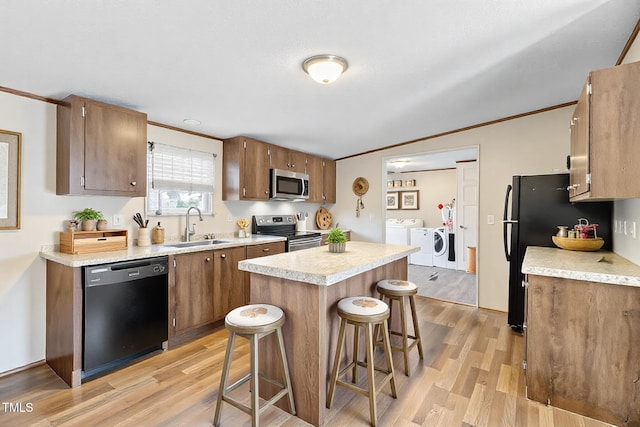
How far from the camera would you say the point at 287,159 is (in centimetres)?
452

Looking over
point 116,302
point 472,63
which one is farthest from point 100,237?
point 472,63

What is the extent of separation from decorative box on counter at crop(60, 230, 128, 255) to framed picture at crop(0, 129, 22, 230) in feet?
1.07

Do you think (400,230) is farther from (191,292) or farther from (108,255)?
(108,255)

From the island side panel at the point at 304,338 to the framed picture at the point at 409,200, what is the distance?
5.79 meters

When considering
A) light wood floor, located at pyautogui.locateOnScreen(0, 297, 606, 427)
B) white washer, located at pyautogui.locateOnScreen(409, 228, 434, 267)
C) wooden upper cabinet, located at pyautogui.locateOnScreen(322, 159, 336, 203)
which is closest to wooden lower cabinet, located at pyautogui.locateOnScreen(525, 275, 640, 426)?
light wood floor, located at pyautogui.locateOnScreen(0, 297, 606, 427)

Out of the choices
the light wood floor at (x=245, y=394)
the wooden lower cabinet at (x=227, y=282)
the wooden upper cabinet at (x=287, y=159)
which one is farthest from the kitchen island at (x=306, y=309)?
the wooden upper cabinet at (x=287, y=159)

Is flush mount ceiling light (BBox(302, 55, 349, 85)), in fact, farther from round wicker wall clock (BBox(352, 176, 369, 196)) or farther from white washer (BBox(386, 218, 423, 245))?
white washer (BBox(386, 218, 423, 245))

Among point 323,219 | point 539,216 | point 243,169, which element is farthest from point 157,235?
point 539,216

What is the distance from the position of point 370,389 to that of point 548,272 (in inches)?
51.9

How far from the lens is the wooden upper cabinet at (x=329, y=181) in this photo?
17.4 feet

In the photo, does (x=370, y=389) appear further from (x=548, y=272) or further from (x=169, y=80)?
(x=169, y=80)

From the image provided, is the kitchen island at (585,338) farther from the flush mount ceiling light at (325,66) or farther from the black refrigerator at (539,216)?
the flush mount ceiling light at (325,66)

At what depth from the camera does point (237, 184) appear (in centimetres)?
379

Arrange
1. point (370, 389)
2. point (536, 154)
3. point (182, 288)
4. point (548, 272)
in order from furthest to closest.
→ point (536, 154)
point (182, 288)
point (548, 272)
point (370, 389)
